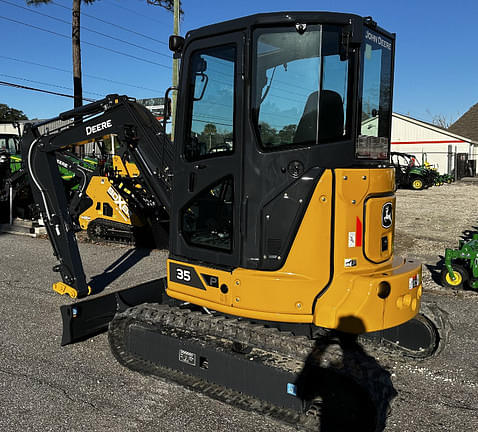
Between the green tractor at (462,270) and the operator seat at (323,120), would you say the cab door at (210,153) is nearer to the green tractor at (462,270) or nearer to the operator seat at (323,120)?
the operator seat at (323,120)

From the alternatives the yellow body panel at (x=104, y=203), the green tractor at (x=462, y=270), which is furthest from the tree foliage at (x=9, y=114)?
the green tractor at (x=462, y=270)

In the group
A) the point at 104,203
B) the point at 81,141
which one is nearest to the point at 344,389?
the point at 81,141

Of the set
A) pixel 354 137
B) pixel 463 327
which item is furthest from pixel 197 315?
pixel 463 327

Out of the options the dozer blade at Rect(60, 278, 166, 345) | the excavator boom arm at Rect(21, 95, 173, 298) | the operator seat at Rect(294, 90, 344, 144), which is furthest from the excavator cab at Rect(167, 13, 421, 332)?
the dozer blade at Rect(60, 278, 166, 345)

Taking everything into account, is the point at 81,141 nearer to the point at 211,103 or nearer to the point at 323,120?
Result: the point at 211,103

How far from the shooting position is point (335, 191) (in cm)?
347

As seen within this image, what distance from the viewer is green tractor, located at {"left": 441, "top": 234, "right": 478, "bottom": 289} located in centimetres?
721

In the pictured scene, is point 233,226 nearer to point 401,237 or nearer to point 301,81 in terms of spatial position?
point 301,81

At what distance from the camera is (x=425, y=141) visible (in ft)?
129

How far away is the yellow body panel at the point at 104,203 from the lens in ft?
33.9

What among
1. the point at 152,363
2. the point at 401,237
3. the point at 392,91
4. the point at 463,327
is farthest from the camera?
the point at 401,237

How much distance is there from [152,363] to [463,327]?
3741mm

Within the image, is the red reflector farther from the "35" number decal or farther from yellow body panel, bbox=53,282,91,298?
yellow body panel, bbox=53,282,91,298

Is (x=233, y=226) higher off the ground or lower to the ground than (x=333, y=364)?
higher
